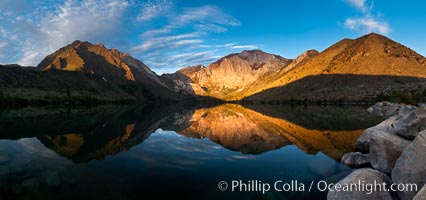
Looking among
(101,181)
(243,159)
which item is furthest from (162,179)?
(243,159)

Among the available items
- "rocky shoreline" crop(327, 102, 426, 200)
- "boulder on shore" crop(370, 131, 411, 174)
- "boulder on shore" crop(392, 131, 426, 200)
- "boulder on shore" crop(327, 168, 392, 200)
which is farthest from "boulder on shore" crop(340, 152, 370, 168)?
"boulder on shore" crop(392, 131, 426, 200)

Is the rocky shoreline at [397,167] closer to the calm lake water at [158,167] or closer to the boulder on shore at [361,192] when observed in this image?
the boulder on shore at [361,192]

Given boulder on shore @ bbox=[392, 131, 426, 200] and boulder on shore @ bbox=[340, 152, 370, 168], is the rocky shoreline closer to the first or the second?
boulder on shore @ bbox=[392, 131, 426, 200]

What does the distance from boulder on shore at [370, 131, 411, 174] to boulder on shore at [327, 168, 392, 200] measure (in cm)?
276

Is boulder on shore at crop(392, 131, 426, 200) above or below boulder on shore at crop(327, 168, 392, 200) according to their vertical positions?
above

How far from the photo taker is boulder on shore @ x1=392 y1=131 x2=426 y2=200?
526 inches

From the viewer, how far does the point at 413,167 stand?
45.8 ft

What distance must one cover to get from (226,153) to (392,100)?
141m

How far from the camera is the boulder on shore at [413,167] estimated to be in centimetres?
1335

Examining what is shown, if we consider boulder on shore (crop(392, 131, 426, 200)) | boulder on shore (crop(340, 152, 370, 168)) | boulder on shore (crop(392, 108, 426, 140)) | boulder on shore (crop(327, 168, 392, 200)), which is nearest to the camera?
boulder on shore (crop(392, 131, 426, 200))

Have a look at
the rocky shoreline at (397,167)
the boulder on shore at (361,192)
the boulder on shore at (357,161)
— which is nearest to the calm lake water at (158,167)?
the boulder on shore at (357,161)

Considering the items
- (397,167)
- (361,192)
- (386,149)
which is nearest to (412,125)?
(386,149)

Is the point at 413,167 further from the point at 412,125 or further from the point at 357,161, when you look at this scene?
the point at 357,161

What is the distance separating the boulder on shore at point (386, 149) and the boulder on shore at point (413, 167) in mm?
3265
